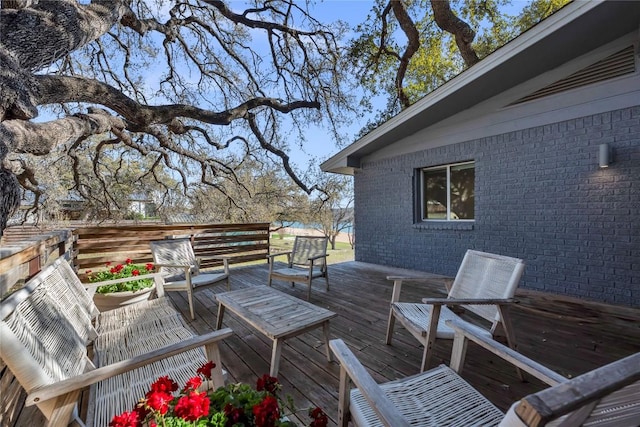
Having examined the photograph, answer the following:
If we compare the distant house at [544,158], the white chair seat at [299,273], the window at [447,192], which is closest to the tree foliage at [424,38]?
the distant house at [544,158]

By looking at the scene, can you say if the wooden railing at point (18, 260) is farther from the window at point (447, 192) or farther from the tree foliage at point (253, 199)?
the tree foliage at point (253, 199)

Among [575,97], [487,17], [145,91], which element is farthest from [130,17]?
[487,17]

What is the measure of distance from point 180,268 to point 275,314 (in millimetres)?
1841

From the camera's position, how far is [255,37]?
21.7 feet

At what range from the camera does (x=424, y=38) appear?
8.27 meters

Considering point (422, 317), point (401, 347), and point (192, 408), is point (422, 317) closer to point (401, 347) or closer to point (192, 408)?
point (401, 347)

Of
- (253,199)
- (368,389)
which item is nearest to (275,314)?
(368,389)

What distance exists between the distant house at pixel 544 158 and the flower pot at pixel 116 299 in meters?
4.56

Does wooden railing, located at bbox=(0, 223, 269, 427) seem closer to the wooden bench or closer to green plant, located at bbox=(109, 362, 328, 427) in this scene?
the wooden bench

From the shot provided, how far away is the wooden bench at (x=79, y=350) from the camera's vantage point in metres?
1.08

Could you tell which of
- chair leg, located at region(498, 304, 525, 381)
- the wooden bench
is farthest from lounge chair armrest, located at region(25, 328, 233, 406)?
chair leg, located at region(498, 304, 525, 381)

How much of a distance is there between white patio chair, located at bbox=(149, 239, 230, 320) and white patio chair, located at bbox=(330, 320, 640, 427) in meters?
2.61

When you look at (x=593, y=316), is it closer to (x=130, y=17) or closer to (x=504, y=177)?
(x=504, y=177)

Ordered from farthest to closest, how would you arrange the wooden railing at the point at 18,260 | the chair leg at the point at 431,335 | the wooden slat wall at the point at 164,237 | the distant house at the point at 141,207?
1. the distant house at the point at 141,207
2. the wooden slat wall at the point at 164,237
3. the chair leg at the point at 431,335
4. the wooden railing at the point at 18,260
